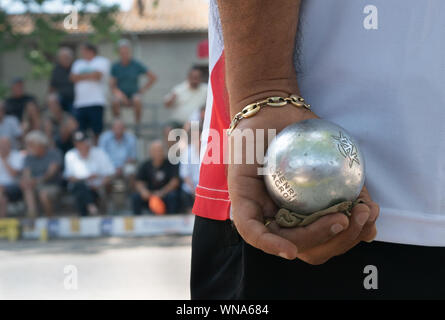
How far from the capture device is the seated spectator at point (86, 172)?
990 cm

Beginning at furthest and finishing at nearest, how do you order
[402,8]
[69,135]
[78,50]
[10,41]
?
1. [78,50]
2. [10,41]
3. [69,135]
4. [402,8]

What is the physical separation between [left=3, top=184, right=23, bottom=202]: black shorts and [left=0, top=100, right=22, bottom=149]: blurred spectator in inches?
46.5

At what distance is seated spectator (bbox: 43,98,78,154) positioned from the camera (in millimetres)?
10750

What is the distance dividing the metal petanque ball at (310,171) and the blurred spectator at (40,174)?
954 centimetres

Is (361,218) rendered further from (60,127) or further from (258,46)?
(60,127)

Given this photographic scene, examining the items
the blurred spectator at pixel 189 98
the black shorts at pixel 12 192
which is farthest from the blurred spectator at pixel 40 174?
the blurred spectator at pixel 189 98

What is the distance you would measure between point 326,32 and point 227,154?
13.5 inches

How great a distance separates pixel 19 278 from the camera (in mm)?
6078

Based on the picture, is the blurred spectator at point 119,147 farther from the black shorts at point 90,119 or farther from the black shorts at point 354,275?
the black shorts at point 354,275

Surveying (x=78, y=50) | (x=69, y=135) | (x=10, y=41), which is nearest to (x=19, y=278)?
(x=69, y=135)

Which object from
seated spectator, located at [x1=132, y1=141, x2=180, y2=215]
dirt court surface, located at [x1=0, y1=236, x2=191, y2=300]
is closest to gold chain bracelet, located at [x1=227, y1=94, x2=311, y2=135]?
dirt court surface, located at [x1=0, y1=236, x2=191, y2=300]

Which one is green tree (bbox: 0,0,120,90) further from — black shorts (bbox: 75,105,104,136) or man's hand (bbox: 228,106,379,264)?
man's hand (bbox: 228,106,379,264)

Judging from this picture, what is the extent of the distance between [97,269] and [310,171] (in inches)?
224

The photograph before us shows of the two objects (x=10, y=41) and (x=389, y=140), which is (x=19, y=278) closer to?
(x=389, y=140)
